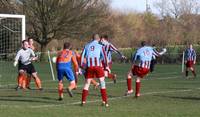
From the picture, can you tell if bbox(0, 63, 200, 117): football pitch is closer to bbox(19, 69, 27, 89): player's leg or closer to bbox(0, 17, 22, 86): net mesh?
bbox(19, 69, 27, 89): player's leg

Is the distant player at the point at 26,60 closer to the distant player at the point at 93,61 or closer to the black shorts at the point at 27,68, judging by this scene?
the black shorts at the point at 27,68

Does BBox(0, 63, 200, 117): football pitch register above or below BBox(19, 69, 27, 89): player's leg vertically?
below

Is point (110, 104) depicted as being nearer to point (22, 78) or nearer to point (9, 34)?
point (22, 78)

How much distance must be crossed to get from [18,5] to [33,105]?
46901 millimetres

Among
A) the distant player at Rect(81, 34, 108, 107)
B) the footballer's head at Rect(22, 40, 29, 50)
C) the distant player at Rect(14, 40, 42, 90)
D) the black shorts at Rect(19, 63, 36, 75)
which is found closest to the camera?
the distant player at Rect(81, 34, 108, 107)

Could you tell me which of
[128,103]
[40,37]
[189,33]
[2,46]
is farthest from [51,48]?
[128,103]

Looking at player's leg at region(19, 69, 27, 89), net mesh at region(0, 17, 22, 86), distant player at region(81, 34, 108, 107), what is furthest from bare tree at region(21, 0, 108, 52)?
distant player at region(81, 34, 108, 107)

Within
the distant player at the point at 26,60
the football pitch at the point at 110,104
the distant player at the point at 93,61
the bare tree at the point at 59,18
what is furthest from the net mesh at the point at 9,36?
the bare tree at the point at 59,18

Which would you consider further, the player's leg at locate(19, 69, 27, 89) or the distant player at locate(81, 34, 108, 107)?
the player's leg at locate(19, 69, 27, 89)

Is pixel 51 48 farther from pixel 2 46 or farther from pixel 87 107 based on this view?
pixel 87 107

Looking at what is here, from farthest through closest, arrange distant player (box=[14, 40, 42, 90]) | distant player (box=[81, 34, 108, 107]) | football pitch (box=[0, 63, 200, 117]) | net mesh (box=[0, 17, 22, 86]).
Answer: net mesh (box=[0, 17, 22, 86]) → distant player (box=[14, 40, 42, 90]) → distant player (box=[81, 34, 108, 107]) → football pitch (box=[0, 63, 200, 117])

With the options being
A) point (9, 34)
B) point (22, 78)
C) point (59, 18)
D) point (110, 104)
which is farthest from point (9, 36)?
point (59, 18)

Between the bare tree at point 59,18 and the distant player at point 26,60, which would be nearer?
the distant player at point 26,60

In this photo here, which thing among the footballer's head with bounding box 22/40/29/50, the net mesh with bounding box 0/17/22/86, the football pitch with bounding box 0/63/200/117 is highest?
the net mesh with bounding box 0/17/22/86
